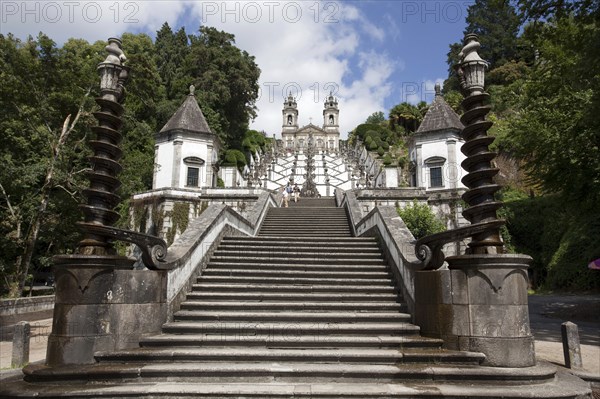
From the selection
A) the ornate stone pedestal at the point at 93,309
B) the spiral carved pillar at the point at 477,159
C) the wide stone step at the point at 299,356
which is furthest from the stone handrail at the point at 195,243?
the spiral carved pillar at the point at 477,159

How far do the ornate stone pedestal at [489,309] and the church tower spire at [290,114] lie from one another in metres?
117

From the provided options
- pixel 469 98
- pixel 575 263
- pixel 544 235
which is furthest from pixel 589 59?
pixel 544 235

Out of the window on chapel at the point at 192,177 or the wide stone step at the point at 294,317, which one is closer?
the wide stone step at the point at 294,317

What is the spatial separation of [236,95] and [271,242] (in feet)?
114

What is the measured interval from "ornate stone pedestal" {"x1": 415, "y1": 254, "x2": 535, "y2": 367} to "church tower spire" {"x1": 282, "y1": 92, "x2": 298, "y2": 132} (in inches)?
4596

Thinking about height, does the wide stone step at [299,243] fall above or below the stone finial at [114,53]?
below

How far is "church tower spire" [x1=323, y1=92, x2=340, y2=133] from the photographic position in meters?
118

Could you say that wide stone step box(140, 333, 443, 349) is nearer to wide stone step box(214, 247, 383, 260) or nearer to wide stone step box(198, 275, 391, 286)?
wide stone step box(198, 275, 391, 286)

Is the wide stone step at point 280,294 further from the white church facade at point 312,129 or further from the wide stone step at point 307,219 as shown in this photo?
the white church facade at point 312,129

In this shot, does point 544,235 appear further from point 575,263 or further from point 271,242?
point 271,242

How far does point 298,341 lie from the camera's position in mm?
6086

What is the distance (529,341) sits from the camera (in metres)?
5.65

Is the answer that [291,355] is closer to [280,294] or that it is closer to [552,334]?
[280,294]

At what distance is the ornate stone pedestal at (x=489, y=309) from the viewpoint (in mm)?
5629
